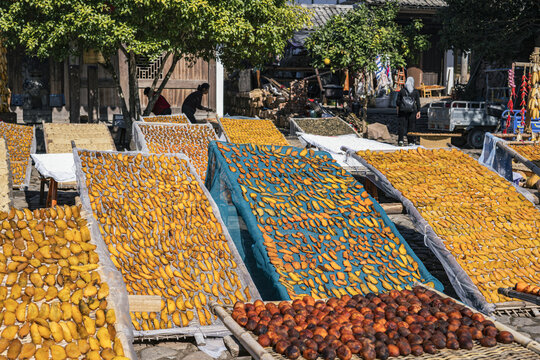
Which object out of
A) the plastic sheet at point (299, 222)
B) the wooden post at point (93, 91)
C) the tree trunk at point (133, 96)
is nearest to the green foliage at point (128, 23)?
the tree trunk at point (133, 96)

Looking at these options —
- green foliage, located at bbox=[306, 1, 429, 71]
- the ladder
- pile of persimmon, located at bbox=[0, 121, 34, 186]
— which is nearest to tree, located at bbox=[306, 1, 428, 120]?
green foliage, located at bbox=[306, 1, 429, 71]

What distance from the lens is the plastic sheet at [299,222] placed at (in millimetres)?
5367

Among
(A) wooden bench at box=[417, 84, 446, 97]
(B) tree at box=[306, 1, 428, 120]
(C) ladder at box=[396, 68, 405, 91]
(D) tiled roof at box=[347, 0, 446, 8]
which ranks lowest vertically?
(A) wooden bench at box=[417, 84, 446, 97]

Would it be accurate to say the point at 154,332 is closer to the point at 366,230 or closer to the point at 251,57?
the point at 366,230

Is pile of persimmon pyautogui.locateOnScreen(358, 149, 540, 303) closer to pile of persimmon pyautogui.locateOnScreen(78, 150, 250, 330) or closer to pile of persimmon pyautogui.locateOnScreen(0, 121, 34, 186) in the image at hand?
pile of persimmon pyautogui.locateOnScreen(78, 150, 250, 330)

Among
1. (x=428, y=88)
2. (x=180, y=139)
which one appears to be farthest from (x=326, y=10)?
(x=180, y=139)

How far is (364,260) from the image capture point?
5.68 meters

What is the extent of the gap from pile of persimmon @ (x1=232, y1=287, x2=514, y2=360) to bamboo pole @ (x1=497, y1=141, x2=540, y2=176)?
16.9 ft

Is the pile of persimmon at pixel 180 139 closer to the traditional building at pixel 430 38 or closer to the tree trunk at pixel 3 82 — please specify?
the tree trunk at pixel 3 82

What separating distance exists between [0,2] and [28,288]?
12.5m

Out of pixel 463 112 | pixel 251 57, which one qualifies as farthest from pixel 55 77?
pixel 463 112

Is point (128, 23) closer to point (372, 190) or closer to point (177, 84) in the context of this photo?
point (372, 190)

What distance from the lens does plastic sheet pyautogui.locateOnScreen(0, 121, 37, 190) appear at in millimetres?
10414

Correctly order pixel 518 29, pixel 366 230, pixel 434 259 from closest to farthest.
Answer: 1. pixel 366 230
2. pixel 434 259
3. pixel 518 29
